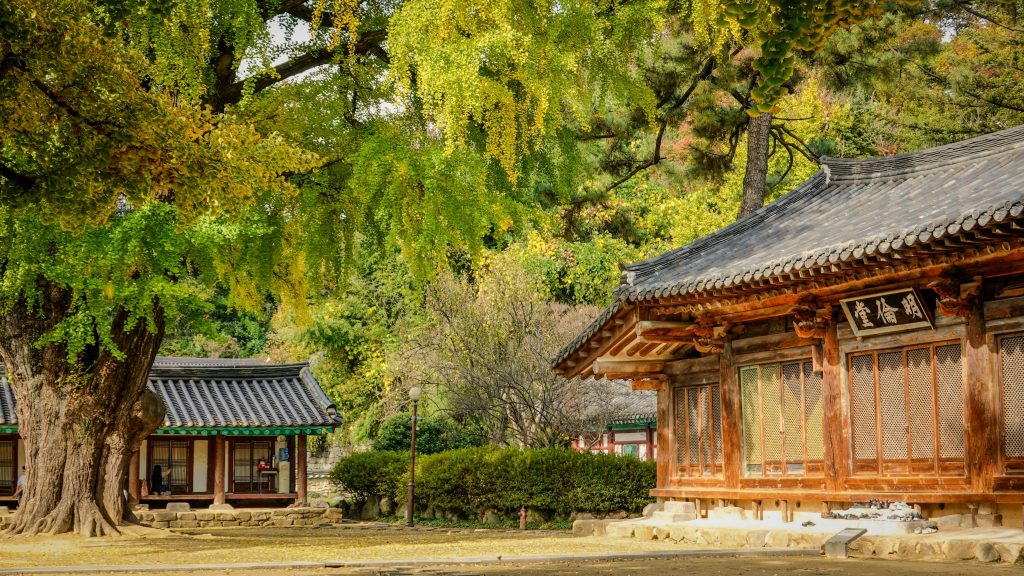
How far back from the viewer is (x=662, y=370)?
17.6 m

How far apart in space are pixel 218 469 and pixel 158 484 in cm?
163

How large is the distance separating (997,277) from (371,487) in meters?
22.0

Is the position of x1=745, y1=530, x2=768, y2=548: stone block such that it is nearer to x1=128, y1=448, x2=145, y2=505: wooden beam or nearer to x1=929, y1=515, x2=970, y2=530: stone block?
x1=929, y1=515, x2=970, y2=530: stone block

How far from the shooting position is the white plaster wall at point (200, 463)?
30739mm

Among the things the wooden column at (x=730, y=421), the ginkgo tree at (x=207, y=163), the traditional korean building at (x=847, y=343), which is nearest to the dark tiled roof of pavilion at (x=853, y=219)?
the traditional korean building at (x=847, y=343)

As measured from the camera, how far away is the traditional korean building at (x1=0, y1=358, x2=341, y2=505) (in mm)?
29406

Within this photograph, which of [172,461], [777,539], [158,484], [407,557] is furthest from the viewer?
[172,461]

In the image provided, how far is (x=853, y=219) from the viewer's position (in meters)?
14.7

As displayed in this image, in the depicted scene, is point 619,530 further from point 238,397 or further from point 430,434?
point 430,434

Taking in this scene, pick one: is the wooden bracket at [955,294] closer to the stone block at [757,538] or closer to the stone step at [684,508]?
the stone block at [757,538]

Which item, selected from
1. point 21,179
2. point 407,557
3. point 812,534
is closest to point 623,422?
point 812,534

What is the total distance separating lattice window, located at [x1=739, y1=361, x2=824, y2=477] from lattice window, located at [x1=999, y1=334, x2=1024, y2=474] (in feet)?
8.84

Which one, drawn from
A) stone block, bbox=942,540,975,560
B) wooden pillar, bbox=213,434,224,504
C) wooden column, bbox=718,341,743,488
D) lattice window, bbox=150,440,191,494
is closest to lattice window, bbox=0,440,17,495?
lattice window, bbox=150,440,191,494

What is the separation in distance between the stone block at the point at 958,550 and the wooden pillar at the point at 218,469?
2212 cm
